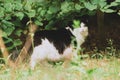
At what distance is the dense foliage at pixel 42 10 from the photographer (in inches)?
341

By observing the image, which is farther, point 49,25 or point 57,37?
point 49,25

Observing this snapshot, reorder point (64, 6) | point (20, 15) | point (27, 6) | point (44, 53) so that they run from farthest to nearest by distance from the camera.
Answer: point (27, 6) → point (20, 15) → point (64, 6) → point (44, 53)

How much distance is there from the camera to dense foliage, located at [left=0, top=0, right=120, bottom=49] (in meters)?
8.66

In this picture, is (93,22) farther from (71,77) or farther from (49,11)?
(71,77)

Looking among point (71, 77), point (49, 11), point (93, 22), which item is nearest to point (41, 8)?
point (49, 11)

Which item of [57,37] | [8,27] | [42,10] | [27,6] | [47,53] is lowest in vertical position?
[47,53]

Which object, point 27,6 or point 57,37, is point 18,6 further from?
point 57,37

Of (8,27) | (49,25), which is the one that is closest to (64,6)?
(49,25)

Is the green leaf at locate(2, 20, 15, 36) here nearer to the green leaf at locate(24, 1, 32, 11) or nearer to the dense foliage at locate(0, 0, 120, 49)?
the dense foliage at locate(0, 0, 120, 49)

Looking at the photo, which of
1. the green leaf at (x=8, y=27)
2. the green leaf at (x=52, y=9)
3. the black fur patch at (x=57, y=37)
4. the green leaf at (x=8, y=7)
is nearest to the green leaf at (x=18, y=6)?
the green leaf at (x=8, y=7)

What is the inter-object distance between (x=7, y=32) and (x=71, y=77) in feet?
15.8

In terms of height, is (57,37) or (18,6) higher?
(18,6)

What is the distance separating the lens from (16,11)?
9.10 meters

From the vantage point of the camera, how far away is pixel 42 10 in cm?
914
